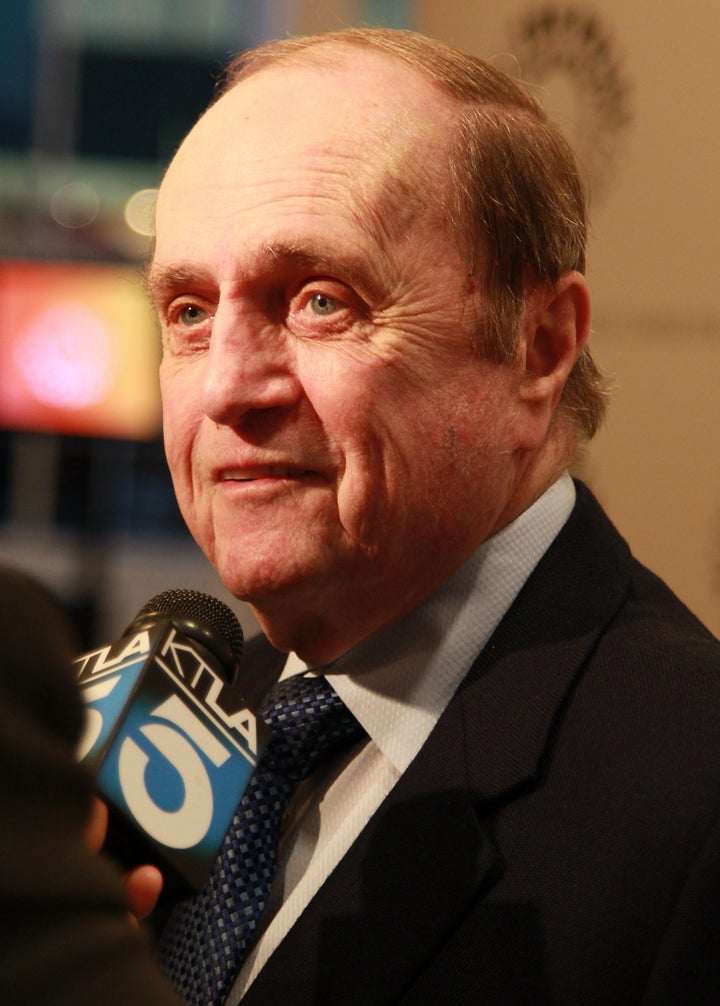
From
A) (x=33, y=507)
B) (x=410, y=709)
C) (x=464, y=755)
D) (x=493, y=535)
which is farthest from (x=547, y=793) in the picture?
(x=33, y=507)

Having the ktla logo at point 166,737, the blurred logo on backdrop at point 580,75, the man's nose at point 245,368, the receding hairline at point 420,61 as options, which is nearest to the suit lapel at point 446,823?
the ktla logo at point 166,737

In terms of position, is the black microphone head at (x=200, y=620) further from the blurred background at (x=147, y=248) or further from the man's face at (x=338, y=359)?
the blurred background at (x=147, y=248)

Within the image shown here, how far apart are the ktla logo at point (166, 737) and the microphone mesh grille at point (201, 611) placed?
0.45 feet

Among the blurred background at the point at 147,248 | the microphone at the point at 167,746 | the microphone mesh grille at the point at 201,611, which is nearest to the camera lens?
the microphone at the point at 167,746

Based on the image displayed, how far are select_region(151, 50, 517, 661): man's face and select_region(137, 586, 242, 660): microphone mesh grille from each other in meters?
0.06

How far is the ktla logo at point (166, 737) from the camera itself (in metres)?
0.95

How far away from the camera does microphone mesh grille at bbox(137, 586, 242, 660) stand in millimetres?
1253

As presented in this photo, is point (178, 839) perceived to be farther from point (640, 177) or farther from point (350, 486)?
point (640, 177)

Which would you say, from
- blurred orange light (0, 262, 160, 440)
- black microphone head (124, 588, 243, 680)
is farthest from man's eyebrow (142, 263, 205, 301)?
blurred orange light (0, 262, 160, 440)

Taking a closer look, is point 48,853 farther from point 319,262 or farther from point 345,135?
point 345,135

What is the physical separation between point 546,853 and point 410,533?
393mm

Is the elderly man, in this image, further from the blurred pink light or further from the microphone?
the blurred pink light

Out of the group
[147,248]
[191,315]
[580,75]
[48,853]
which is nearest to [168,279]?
[191,315]

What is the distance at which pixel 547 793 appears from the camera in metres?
1.23
